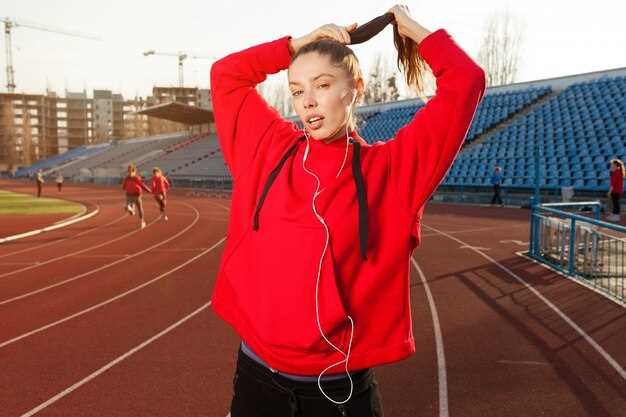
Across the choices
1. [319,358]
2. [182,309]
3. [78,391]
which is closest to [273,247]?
[319,358]

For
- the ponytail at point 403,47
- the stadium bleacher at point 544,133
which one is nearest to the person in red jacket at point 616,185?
the stadium bleacher at point 544,133

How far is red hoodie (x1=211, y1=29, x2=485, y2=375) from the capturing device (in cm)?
125

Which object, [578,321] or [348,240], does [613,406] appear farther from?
[348,240]

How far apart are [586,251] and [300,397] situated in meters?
8.29

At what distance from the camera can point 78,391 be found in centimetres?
424

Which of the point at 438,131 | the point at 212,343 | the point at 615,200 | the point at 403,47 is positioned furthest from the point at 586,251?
the point at 438,131

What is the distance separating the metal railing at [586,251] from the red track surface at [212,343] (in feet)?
1.19

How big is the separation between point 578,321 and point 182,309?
17.3 feet

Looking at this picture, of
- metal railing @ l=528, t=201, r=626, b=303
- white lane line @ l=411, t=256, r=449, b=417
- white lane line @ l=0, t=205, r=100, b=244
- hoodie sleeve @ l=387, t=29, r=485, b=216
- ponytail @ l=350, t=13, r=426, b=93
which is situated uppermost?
ponytail @ l=350, t=13, r=426, b=93

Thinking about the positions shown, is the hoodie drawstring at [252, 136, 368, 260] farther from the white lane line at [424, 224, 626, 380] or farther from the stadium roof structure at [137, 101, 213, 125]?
the stadium roof structure at [137, 101, 213, 125]

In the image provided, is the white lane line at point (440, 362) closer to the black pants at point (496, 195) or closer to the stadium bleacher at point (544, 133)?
the stadium bleacher at point (544, 133)

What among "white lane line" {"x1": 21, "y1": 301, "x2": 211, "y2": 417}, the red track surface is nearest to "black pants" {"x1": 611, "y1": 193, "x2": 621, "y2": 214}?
the red track surface

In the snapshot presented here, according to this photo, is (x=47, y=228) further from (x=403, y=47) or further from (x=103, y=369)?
(x=403, y=47)

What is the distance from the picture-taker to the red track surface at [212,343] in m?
4.04
